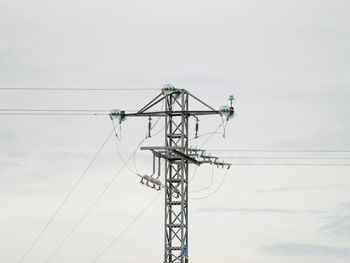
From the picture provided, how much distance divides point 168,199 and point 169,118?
5.22 metres

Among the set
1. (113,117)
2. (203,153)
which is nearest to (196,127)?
(203,153)

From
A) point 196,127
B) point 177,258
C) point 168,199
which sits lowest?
point 177,258

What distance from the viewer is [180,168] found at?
59.8m

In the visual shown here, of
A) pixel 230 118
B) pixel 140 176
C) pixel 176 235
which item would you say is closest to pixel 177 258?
pixel 176 235

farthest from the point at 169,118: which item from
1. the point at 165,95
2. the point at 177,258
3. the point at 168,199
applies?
the point at 177,258

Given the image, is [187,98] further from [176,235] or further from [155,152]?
[176,235]

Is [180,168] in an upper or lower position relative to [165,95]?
lower

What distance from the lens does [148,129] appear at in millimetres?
61156

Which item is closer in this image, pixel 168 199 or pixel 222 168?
pixel 168 199

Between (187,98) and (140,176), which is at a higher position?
(187,98)

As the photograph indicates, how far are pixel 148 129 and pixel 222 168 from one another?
20.3ft

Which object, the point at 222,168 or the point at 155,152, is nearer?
the point at 155,152

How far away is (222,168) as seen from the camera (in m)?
63.6

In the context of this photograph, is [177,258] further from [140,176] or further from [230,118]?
[230,118]
